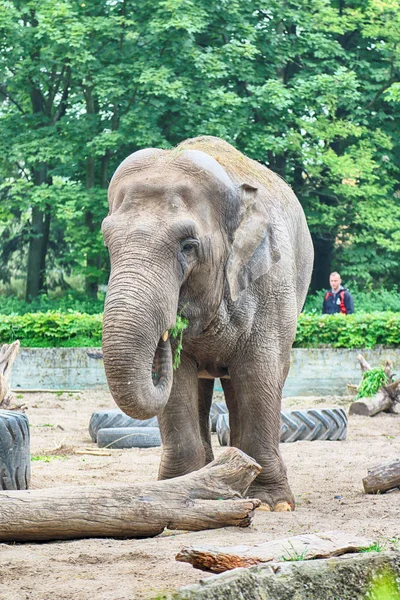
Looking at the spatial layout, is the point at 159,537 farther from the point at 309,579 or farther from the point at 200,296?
the point at 309,579

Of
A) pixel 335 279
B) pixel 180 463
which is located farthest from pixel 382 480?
pixel 335 279

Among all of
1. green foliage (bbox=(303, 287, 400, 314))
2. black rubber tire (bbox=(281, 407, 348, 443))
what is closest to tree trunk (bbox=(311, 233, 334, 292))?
green foliage (bbox=(303, 287, 400, 314))

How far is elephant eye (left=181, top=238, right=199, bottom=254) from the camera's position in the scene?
648cm

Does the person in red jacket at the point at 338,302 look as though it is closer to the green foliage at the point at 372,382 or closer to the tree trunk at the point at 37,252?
the green foliage at the point at 372,382

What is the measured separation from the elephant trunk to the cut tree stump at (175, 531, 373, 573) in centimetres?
163

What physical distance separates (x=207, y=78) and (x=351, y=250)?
6.92m

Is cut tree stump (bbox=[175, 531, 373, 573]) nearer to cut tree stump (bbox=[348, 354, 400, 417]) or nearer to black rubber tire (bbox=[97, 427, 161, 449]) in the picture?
black rubber tire (bbox=[97, 427, 161, 449])

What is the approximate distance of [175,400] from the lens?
7.19 meters

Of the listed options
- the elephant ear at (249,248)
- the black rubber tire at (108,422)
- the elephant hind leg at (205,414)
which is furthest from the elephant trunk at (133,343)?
the black rubber tire at (108,422)

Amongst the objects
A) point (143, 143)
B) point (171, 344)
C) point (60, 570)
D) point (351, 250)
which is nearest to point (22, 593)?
point (60, 570)

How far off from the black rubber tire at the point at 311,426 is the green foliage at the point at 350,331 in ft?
24.4

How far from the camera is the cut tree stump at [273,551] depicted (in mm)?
4078

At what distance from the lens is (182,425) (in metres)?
7.26

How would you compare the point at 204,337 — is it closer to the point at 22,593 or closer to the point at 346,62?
the point at 22,593
